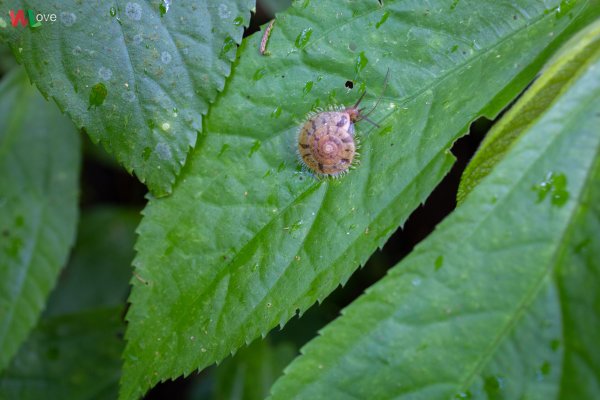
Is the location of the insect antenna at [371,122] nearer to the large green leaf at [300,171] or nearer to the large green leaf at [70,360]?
the large green leaf at [300,171]

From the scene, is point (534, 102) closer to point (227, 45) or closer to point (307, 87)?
point (307, 87)

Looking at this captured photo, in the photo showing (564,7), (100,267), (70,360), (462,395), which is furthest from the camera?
(100,267)

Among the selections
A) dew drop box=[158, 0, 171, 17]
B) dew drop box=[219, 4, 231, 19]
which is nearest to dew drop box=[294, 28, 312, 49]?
dew drop box=[219, 4, 231, 19]

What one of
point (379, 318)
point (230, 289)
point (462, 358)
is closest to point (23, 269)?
point (230, 289)

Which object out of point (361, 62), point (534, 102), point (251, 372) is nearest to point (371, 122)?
point (361, 62)

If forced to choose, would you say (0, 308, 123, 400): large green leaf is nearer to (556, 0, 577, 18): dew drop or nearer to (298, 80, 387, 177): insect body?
(298, 80, 387, 177): insect body
